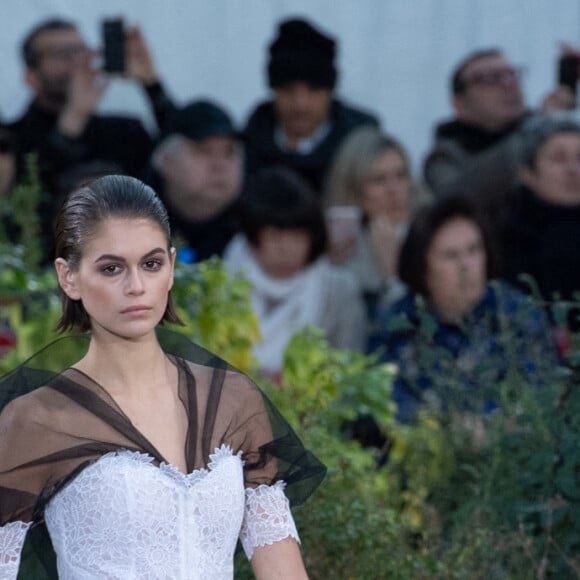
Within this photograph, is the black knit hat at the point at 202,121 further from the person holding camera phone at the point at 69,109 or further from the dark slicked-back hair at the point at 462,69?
the dark slicked-back hair at the point at 462,69

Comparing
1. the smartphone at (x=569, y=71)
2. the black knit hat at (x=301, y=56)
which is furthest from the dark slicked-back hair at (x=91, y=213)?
the smartphone at (x=569, y=71)

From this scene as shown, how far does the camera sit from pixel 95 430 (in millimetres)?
2588

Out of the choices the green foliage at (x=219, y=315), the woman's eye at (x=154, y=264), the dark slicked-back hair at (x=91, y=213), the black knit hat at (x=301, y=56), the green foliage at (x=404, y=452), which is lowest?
the green foliage at (x=404, y=452)

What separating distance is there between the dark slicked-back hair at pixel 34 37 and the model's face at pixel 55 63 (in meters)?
0.01

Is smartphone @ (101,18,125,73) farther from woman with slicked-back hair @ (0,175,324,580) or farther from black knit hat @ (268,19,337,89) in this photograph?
woman with slicked-back hair @ (0,175,324,580)

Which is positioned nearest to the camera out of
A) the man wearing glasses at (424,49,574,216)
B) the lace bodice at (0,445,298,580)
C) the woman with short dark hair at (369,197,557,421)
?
the lace bodice at (0,445,298,580)

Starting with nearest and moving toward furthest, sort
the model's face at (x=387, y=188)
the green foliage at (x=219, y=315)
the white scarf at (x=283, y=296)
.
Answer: the green foliage at (x=219, y=315) → the white scarf at (x=283, y=296) → the model's face at (x=387, y=188)

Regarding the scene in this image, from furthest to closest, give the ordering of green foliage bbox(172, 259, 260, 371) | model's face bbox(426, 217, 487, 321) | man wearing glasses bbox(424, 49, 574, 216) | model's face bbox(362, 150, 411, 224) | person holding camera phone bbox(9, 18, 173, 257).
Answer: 1. man wearing glasses bbox(424, 49, 574, 216)
2. model's face bbox(362, 150, 411, 224)
3. person holding camera phone bbox(9, 18, 173, 257)
4. model's face bbox(426, 217, 487, 321)
5. green foliage bbox(172, 259, 260, 371)

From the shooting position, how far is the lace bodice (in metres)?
2.53

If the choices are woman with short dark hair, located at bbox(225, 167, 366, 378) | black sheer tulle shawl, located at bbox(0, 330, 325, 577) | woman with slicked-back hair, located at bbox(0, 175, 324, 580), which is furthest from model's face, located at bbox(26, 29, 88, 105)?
woman with slicked-back hair, located at bbox(0, 175, 324, 580)

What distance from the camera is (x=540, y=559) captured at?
3.79m

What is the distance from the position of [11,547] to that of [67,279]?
50cm

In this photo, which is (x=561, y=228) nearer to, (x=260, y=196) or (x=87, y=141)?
(x=260, y=196)

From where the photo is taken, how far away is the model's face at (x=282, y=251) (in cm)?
589
